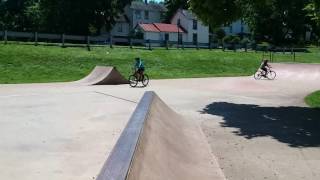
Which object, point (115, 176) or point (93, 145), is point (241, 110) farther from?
point (115, 176)

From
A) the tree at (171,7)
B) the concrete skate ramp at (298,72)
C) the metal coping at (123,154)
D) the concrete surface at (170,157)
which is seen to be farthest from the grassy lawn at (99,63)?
the tree at (171,7)

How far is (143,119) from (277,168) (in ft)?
7.62

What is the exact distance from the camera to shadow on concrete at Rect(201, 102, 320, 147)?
1166 centimetres

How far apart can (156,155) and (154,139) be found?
88 cm

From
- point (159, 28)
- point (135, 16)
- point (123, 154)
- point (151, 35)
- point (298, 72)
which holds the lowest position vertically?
point (298, 72)

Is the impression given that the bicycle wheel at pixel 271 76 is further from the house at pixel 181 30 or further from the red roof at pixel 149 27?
the house at pixel 181 30

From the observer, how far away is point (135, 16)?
107688mm

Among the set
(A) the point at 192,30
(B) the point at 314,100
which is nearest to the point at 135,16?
(A) the point at 192,30

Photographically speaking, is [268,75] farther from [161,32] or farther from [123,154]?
[161,32]

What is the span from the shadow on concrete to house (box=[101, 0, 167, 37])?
7865cm

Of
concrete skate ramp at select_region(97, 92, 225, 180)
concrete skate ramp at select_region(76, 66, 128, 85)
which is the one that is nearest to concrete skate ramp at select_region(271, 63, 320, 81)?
concrete skate ramp at select_region(76, 66, 128, 85)

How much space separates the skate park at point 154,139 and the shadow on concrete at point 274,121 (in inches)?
0.9

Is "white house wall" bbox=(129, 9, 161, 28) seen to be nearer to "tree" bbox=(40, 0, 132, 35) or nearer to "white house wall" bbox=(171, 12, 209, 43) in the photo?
"white house wall" bbox=(171, 12, 209, 43)

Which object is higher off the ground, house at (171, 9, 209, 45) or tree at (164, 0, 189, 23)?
tree at (164, 0, 189, 23)
